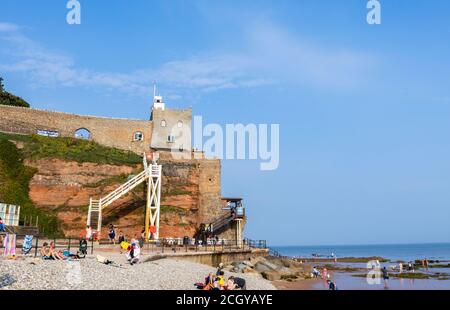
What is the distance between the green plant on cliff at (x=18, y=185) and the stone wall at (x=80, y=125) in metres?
4.79

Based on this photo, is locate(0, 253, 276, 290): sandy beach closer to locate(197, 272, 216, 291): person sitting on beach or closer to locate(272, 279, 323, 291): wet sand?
locate(197, 272, 216, 291): person sitting on beach

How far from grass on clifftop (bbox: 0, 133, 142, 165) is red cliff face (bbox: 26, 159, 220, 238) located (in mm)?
704

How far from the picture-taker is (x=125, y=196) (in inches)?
1517

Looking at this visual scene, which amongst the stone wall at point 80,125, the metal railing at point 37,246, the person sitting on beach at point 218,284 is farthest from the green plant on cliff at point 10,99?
the person sitting on beach at point 218,284

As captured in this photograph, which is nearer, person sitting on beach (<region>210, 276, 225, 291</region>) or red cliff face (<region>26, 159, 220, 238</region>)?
person sitting on beach (<region>210, 276, 225, 291</region>)

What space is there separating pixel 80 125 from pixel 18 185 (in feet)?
38.2

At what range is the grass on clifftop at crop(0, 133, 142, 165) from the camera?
3962 centimetres

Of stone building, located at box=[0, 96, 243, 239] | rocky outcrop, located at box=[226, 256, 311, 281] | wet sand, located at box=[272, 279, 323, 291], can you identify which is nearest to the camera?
wet sand, located at box=[272, 279, 323, 291]

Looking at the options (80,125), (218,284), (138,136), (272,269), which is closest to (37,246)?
(218,284)

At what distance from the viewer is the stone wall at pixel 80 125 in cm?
4294

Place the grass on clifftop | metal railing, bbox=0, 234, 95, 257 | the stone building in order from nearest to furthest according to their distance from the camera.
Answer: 1. metal railing, bbox=0, 234, 95, 257
2. the grass on clifftop
3. the stone building

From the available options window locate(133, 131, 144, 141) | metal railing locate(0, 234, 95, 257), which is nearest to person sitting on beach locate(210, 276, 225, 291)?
metal railing locate(0, 234, 95, 257)
